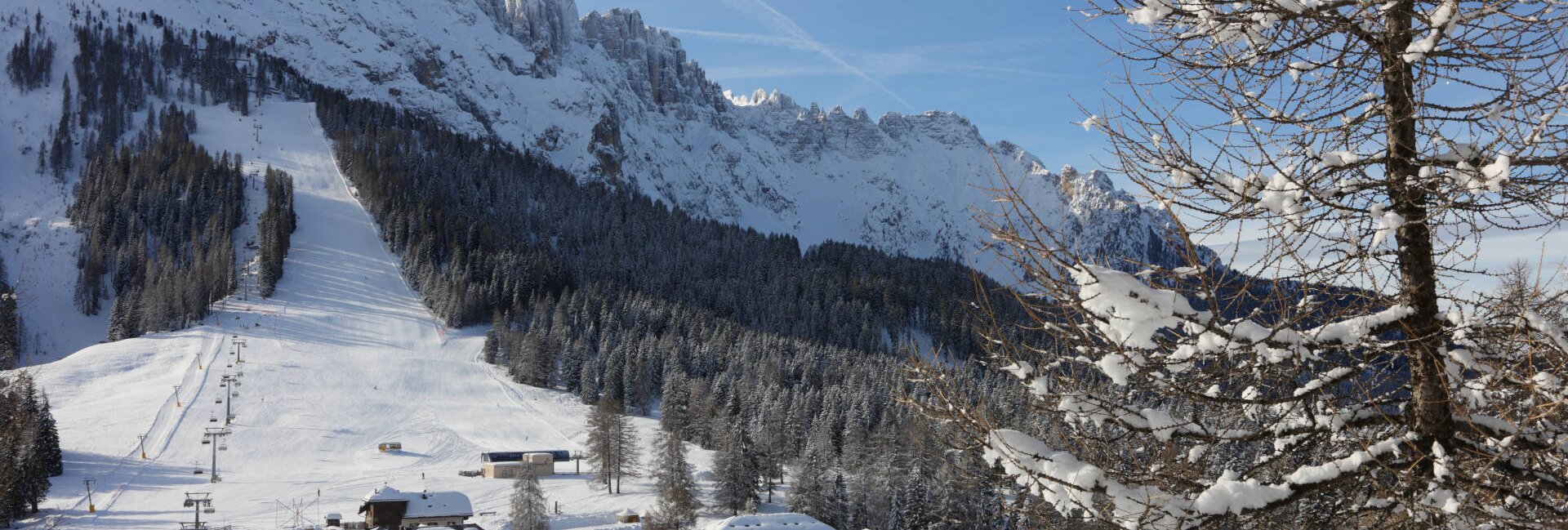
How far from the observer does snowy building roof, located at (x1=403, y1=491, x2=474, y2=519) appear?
126ft

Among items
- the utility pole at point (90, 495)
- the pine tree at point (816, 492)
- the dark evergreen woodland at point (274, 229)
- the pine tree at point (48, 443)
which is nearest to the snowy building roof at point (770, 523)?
the pine tree at point (816, 492)

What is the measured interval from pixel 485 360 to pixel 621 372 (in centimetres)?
1442

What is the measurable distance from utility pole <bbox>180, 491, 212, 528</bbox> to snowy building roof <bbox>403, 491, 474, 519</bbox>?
7599 mm

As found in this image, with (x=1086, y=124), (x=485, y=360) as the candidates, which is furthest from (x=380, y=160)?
(x=1086, y=124)

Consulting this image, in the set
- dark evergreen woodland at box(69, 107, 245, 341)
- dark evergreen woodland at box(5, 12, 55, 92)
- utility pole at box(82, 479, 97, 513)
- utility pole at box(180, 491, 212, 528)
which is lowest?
utility pole at box(82, 479, 97, 513)

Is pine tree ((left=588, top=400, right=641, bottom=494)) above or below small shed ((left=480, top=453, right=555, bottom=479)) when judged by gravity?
above

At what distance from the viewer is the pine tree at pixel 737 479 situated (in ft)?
145

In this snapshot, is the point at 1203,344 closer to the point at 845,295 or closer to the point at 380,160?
the point at 845,295

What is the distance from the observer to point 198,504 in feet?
113

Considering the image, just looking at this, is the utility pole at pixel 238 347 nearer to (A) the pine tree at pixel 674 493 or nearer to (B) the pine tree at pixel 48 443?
(B) the pine tree at pixel 48 443

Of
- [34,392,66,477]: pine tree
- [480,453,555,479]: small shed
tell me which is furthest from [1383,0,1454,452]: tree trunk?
[34,392,66,477]: pine tree

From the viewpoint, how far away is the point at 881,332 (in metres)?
110

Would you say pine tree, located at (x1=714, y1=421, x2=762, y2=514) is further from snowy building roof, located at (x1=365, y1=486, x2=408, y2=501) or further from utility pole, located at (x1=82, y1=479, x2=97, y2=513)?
utility pole, located at (x1=82, y1=479, x2=97, y2=513)

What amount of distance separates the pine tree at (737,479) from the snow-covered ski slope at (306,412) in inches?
159
